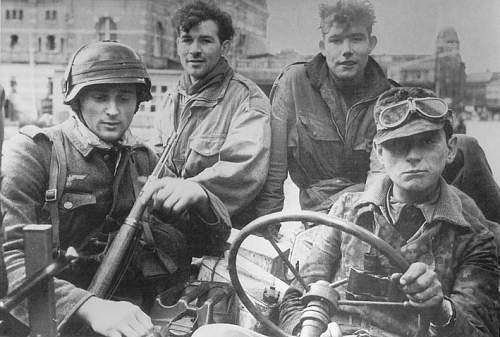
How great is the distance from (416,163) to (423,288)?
2.11 feet

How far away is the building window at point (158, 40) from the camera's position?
10.5 feet

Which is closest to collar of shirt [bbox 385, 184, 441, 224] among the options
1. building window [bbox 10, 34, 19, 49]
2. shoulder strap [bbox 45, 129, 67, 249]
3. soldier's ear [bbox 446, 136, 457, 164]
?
soldier's ear [bbox 446, 136, 457, 164]

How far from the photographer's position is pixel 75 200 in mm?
2926

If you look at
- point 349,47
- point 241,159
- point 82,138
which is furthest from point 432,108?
point 82,138

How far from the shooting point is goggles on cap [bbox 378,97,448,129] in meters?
2.74

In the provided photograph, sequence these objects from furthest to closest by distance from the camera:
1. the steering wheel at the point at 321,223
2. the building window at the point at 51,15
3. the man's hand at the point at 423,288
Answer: the building window at the point at 51,15 < the man's hand at the point at 423,288 < the steering wheel at the point at 321,223

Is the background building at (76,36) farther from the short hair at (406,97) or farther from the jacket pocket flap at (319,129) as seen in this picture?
the short hair at (406,97)

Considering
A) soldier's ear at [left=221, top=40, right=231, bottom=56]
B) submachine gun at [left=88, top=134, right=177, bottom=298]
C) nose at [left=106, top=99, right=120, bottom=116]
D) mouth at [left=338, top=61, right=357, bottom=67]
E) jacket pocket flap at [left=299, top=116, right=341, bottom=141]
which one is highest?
soldier's ear at [left=221, top=40, right=231, bottom=56]

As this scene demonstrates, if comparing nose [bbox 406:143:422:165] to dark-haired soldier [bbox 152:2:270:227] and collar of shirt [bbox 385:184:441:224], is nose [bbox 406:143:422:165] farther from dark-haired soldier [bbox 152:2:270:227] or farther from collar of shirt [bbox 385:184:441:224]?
dark-haired soldier [bbox 152:2:270:227]

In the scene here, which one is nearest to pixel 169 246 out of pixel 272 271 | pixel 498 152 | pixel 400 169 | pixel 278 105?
pixel 272 271

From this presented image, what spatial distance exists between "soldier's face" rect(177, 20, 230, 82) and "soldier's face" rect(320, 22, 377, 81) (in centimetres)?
58

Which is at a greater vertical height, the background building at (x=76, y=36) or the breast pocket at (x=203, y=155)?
the background building at (x=76, y=36)

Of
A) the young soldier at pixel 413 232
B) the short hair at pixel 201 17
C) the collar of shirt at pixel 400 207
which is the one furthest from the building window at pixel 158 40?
the collar of shirt at pixel 400 207

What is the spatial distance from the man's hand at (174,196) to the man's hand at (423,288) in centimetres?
110
